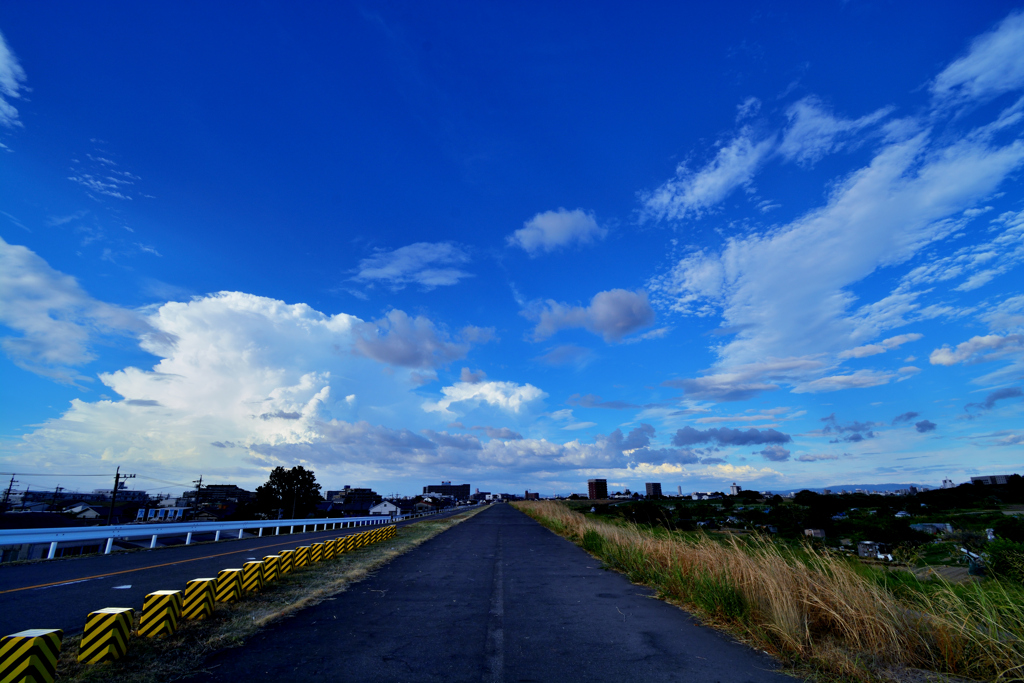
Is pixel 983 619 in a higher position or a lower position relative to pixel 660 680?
higher

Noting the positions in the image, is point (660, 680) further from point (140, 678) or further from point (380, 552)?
point (380, 552)

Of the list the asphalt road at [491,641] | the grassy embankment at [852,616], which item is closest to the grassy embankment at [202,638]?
the asphalt road at [491,641]

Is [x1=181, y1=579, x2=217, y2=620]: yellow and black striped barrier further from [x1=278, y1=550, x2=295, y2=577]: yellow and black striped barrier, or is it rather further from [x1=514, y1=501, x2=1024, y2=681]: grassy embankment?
[x1=514, y1=501, x2=1024, y2=681]: grassy embankment

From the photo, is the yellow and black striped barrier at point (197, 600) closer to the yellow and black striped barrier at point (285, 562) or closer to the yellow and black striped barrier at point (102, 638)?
the yellow and black striped barrier at point (102, 638)

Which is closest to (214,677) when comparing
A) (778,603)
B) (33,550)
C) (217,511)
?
(778,603)

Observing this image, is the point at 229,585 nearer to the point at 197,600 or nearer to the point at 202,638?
the point at 197,600

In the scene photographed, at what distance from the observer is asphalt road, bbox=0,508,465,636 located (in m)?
8.64

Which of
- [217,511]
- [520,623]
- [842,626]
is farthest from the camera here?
[217,511]

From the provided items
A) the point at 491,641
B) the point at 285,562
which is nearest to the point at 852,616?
the point at 491,641

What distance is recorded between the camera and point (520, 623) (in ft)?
28.1

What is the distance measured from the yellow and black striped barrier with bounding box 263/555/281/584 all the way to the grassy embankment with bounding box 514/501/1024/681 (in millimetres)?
10313

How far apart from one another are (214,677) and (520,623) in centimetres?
493

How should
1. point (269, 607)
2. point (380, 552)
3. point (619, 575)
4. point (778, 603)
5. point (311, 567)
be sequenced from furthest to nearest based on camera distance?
point (380, 552), point (311, 567), point (619, 575), point (269, 607), point (778, 603)

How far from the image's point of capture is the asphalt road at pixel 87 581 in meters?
8.64
